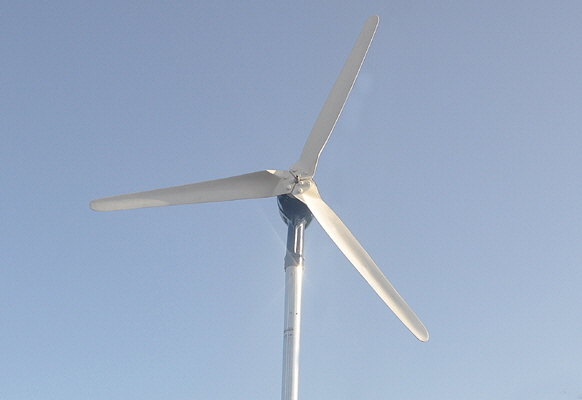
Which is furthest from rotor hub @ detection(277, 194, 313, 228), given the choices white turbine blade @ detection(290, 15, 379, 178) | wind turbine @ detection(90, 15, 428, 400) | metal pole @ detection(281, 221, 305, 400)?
white turbine blade @ detection(290, 15, 379, 178)

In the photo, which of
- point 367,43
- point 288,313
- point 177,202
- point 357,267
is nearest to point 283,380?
point 288,313

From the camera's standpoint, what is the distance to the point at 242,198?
62.2 ft

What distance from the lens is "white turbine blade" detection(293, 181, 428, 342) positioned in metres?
17.7

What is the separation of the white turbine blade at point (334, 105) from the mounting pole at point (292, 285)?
123 cm

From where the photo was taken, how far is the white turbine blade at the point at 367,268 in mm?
17688

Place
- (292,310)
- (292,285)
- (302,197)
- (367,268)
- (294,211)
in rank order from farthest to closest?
(294,211), (302,197), (367,268), (292,285), (292,310)

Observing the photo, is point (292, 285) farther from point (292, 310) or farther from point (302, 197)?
point (302, 197)

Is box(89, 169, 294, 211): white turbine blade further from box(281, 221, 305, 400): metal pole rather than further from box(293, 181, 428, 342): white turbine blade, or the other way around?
box(281, 221, 305, 400): metal pole

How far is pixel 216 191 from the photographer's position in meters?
18.9

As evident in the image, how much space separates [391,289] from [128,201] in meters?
9.19

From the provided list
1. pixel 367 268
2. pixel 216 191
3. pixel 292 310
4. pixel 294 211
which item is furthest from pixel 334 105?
pixel 292 310

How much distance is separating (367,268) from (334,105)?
561cm

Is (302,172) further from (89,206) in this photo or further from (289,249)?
(89,206)

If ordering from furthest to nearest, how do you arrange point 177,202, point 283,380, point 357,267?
point 177,202 < point 357,267 < point 283,380
